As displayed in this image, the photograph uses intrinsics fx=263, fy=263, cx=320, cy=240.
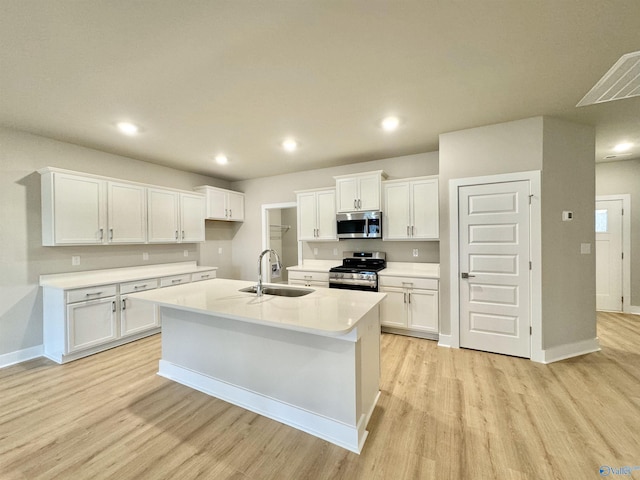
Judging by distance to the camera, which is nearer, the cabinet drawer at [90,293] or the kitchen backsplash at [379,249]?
the cabinet drawer at [90,293]

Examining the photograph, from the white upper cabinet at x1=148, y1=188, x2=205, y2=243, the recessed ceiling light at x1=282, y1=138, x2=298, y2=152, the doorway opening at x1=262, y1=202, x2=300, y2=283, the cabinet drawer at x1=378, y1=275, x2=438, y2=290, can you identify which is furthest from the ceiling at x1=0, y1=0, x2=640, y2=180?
the doorway opening at x1=262, y1=202, x2=300, y2=283

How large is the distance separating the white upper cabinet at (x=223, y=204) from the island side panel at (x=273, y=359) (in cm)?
268

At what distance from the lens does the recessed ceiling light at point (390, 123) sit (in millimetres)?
2854

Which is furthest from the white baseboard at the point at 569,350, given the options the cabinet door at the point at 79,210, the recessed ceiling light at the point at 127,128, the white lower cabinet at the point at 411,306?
the cabinet door at the point at 79,210

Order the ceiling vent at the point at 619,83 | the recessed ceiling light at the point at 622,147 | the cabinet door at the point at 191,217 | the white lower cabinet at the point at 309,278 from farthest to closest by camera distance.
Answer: the cabinet door at the point at 191,217 → the white lower cabinet at the point at 309,278 → the recessed ceiling light at the point at 622,147 → the ceiling vent at the point at 619,83

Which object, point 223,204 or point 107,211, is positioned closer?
point 107,211

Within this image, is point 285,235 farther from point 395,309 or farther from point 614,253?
point 614,253

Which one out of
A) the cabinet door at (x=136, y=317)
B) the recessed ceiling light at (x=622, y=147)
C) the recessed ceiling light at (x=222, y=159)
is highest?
the recessed ceiling light at (x=222, y=159)

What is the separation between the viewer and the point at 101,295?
3191 millimetres

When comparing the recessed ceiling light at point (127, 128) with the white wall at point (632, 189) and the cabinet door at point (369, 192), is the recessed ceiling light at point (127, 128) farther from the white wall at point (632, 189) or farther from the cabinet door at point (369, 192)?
the white wall at point (632, 189)

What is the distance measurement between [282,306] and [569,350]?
3.36 metres

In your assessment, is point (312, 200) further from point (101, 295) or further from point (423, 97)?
point (101, 295)

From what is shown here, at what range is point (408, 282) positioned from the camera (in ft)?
11.7
